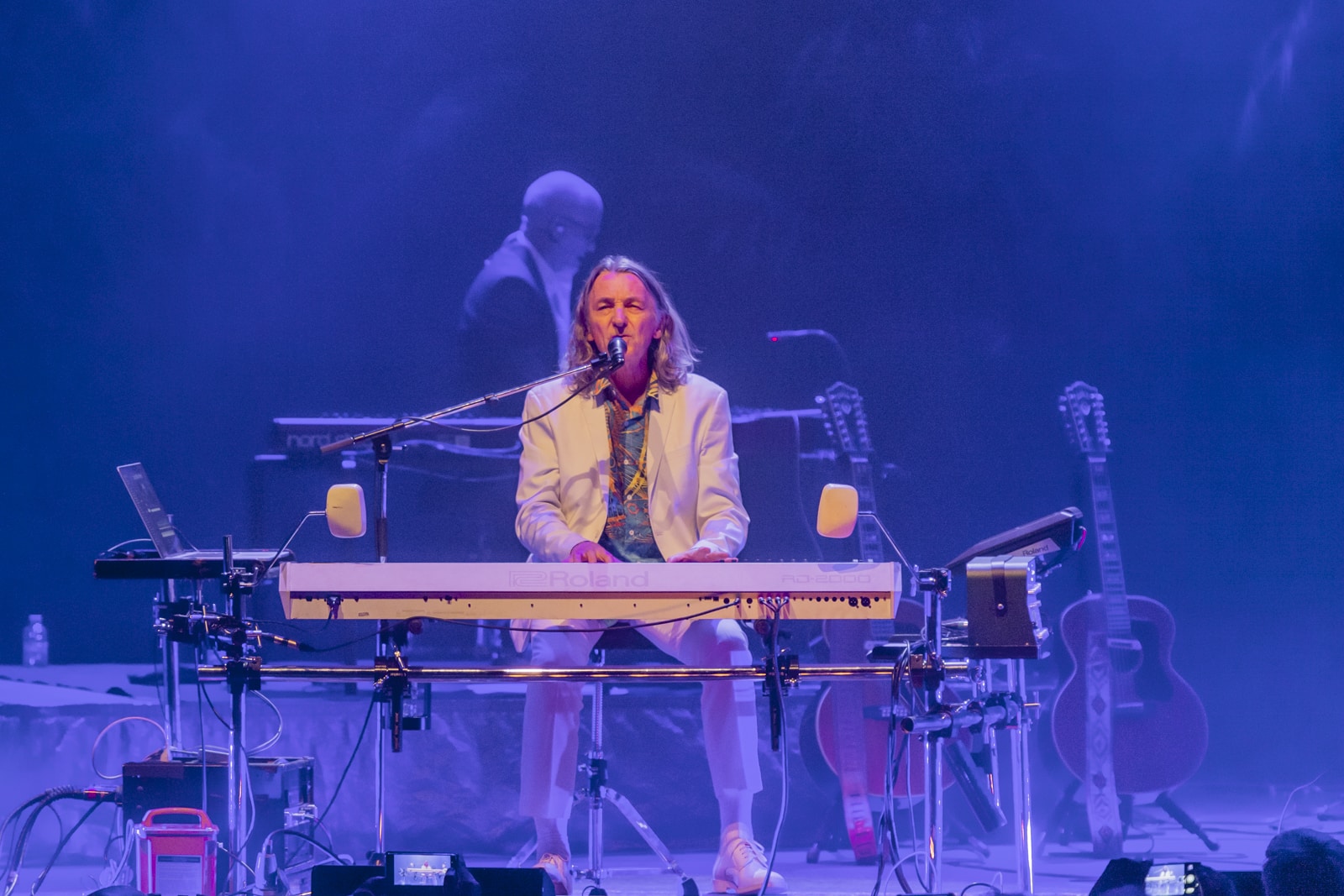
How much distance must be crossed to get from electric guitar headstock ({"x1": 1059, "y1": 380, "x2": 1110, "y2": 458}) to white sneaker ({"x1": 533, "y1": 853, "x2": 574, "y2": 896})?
2794 millimetres

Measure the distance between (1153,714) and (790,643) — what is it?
137 centimetres

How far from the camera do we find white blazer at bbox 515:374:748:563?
3.74 m

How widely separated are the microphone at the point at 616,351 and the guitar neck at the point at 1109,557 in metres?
2.37

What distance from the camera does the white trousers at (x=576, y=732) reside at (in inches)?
128

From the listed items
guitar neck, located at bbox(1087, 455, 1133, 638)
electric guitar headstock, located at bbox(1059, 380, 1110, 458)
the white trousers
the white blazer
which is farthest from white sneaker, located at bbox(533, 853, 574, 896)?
electric guitar headstock, located at bbox(1059, 380, 1110, 458)

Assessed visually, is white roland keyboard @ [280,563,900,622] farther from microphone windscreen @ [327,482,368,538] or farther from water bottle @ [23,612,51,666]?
water bottle @ [23,612,51,666]

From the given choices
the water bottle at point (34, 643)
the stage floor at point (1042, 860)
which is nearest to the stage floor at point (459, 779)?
the stage floor at point (1042, 860)

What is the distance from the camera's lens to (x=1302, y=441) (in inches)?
207

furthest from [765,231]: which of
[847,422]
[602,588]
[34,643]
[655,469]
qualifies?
[34,643]

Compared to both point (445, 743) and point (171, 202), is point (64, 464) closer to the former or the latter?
point (171, 202)

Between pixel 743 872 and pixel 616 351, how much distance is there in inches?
54.9

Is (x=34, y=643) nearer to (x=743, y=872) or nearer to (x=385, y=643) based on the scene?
(x=385, y=643)

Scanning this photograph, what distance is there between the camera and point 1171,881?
2.53 m

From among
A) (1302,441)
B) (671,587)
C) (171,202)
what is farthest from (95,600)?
(1302,441)
